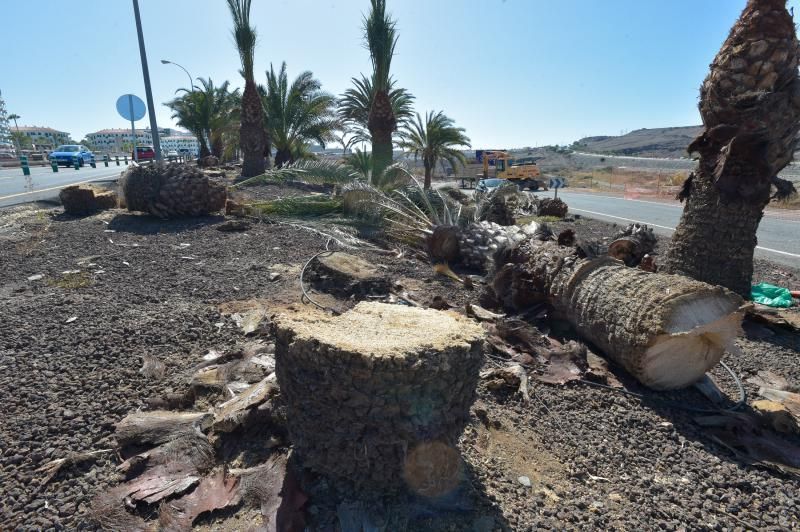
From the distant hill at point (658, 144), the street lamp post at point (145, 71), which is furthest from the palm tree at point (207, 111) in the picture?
the distant hill at point (658, 144)

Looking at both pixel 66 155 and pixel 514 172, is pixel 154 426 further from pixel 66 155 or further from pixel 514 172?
pixel 66 155

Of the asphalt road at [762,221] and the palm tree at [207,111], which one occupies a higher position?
the palm tree at [207,111]

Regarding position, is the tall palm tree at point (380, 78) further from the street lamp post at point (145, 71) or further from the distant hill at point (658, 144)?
the distant hill at point (658, 144)

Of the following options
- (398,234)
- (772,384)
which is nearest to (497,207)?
(398,234)

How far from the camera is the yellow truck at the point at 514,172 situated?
3284 cm

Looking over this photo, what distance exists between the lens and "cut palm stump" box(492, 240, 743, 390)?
330 centimetres

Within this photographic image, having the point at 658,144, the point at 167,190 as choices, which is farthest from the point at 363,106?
the point at 658,144

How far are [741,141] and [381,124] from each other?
14.1 metres

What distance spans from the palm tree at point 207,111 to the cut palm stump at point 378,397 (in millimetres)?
27047

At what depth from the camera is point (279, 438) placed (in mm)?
2482

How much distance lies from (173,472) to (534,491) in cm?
189

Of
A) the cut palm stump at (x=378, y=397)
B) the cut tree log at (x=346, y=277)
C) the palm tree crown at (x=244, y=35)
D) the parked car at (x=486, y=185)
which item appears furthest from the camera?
the palm tree crown at (x=244, y=35)

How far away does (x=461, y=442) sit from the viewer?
2.66m

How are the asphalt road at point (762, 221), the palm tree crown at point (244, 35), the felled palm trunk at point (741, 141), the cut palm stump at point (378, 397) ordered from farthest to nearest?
the palm tree crown at point (244, 35) → the asphalt road at point (762, 221) → the felled palm trunk at point (741, 141) → the cut palm stump at point (378, 397)
